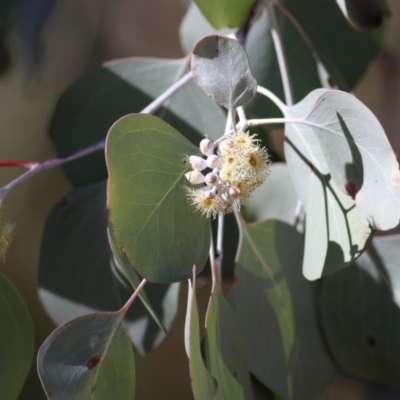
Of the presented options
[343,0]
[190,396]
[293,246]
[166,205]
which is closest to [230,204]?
[166,205]

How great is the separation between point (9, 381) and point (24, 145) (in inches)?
42.6

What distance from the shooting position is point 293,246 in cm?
63

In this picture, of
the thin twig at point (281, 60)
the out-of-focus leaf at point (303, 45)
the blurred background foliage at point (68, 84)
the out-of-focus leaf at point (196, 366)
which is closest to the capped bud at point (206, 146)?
the out-of-focus leaf at point (196, 366)

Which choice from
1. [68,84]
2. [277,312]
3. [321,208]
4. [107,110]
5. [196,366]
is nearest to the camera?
[196,366]

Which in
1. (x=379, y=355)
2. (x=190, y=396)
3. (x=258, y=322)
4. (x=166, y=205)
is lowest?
(x=190, y=396)

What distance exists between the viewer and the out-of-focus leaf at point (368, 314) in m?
0.66

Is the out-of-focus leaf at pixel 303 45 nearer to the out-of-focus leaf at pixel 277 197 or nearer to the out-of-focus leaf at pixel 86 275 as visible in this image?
the out-of-focus leaf at pixel 277 197

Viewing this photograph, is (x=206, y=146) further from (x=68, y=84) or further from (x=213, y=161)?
(x=68, y=84)

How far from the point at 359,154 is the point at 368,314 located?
31cm

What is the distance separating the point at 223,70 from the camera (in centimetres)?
43

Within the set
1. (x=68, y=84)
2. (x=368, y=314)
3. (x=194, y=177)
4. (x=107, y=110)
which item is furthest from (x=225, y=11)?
(x=68, y=84)

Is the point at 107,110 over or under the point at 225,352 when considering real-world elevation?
over

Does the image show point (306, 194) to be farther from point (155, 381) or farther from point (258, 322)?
point (155, 381)

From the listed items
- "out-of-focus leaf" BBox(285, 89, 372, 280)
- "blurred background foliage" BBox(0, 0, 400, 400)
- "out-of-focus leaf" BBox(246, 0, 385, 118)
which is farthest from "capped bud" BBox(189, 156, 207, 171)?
"blurred background foliage" BBox(0, 0, 400, 400)
